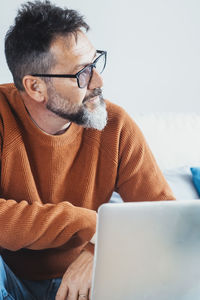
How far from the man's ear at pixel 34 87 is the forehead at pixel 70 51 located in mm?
87

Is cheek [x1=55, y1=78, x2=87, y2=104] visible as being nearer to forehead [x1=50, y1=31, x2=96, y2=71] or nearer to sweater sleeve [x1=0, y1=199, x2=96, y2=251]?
forehead [x1=50, y1=31, x2=96, y2=71]

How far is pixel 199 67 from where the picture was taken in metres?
2.09

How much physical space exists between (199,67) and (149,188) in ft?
3.43

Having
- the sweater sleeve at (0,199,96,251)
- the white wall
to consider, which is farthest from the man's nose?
the white wall

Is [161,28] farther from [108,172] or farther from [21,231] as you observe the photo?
[21,231]

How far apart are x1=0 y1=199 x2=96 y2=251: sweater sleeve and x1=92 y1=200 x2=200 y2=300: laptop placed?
0.31m

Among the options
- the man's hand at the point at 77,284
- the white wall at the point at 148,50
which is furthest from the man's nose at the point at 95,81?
the white wall at the point at 148,50

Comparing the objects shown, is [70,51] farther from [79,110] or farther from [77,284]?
[77,284]

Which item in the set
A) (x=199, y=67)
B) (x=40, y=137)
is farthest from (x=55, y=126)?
(x=199, y=67)

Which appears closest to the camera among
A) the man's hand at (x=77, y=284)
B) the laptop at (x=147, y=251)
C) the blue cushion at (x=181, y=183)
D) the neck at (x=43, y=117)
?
the laptop at (x=147, y=251)

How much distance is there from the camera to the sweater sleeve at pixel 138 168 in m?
1.28

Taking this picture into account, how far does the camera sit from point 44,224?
3.43ft

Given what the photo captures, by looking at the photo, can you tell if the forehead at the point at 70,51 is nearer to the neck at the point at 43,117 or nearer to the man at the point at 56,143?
the man at the point at 56,143

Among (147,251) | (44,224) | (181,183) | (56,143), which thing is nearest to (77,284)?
(44,224)
